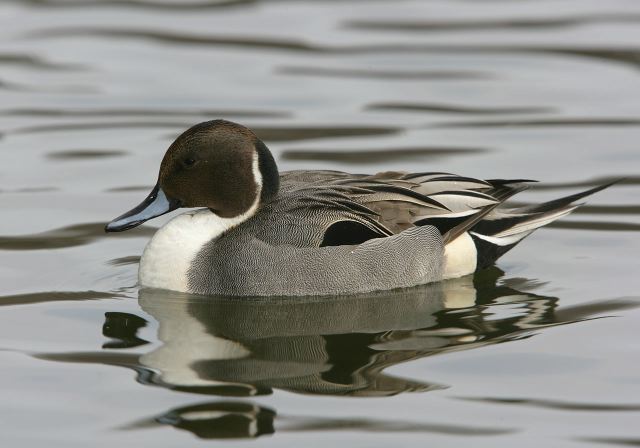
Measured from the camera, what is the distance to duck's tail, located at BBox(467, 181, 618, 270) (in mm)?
8703

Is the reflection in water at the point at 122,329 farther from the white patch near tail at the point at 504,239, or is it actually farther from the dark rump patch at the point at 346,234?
the white patch near tail at the point at 504,239

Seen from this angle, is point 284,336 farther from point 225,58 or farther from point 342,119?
point 225,58

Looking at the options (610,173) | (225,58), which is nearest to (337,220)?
Answer: (610,173)

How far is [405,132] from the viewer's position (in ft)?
37.9

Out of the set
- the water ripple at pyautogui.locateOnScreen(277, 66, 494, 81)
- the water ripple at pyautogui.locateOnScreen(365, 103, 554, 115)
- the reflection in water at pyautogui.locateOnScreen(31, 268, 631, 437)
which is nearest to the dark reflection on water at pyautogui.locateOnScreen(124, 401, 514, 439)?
the reflection in water at pyautogui.locateOnScreen(31, 268, 631, 437)

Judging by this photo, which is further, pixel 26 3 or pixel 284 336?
pixel 26 3

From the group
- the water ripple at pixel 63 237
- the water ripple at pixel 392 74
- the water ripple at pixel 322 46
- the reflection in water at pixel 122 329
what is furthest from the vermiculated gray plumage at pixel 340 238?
the water ripple at pixel 322 46

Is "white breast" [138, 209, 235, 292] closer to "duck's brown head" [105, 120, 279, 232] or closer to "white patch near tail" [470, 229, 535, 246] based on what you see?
"duck's brown head" [105, 120, 279, 232]

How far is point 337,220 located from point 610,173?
10.1 ft

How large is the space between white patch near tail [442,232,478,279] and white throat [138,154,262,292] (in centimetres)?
115

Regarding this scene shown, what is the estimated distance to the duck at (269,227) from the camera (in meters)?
8.05

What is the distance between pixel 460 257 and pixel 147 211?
5.86 feet

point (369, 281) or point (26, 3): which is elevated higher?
point (26, 3)

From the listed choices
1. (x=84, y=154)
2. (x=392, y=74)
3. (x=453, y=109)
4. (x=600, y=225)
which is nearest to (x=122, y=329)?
(x=600, y=225)
